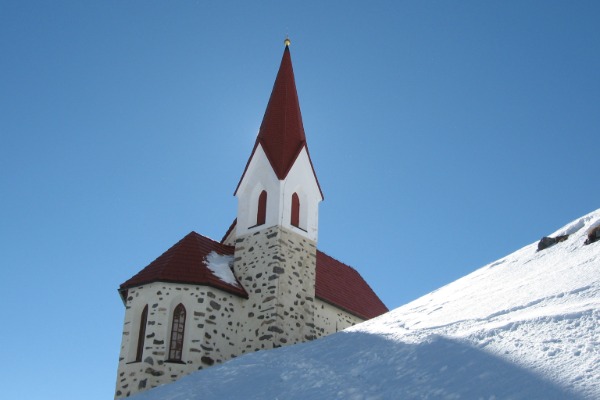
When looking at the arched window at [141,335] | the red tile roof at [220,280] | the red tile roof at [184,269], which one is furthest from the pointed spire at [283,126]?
the arched window at [141,335]

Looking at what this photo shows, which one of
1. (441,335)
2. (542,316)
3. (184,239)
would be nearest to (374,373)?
(441,335)

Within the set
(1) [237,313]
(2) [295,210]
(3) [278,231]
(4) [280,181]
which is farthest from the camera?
(2) [295,210]

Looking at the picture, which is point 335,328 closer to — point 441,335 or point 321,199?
point 321,199

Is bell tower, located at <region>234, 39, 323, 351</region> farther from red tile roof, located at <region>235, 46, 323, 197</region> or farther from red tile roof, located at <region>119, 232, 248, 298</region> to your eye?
red tile roof, located at <region>119, 232, 248, 298</region>

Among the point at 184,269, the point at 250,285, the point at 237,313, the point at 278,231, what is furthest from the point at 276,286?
the point at 184,269

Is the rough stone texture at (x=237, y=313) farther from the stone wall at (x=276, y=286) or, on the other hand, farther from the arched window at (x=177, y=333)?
the arched window at (x=177, y=333)

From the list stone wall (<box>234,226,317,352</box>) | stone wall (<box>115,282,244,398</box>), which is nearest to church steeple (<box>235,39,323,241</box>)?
stone wall (<box>234,226,317,352</box>)

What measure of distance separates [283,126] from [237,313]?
6.56m

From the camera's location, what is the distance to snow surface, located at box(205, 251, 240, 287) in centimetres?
1941

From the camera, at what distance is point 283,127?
2248cm

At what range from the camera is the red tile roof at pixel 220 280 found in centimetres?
1855

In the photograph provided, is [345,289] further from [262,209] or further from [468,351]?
[468,351]

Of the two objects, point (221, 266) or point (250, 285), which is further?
point (221, 266)

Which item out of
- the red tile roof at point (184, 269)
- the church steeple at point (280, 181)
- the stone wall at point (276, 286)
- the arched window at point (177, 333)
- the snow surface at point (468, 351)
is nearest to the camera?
the snow surface at point (468, 351)
